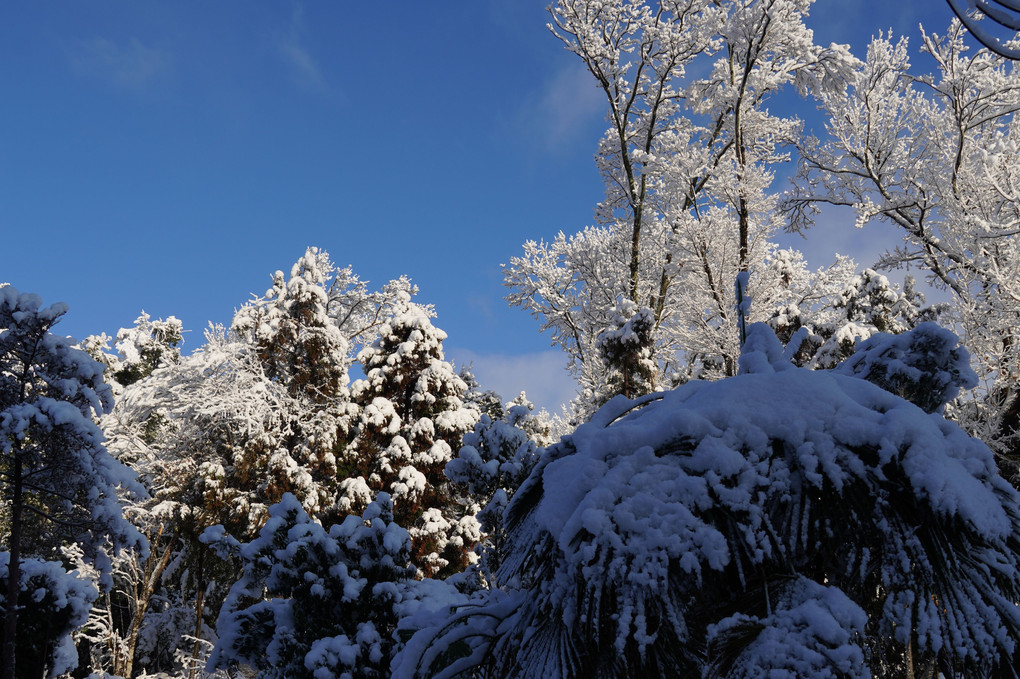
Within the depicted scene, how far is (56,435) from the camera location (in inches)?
223

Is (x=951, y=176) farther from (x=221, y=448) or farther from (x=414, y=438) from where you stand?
(x=221, y=448)

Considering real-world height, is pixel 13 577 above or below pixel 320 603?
above

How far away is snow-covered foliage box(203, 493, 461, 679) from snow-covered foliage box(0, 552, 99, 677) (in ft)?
11.6

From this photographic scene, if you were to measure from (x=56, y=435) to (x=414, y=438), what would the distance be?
8.89m

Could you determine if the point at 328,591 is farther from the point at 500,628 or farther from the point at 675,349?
the point at 675,349

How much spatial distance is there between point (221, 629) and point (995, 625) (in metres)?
4.28

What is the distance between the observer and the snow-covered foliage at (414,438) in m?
13.1

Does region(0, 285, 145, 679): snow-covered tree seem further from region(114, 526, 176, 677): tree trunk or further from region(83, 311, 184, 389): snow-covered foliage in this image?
region(83, 311, 184, 389): snow-covered foliage

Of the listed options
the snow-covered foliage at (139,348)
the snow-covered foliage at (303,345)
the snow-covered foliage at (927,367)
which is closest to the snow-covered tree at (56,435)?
the snow-covered foliage at (927,367)

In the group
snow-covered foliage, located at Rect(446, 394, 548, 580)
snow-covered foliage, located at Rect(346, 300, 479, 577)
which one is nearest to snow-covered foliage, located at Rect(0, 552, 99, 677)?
snow-covered foliage, located at Rect(446, 394, 548, 580)

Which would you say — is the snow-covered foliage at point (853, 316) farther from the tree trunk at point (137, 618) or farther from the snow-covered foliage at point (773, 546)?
the tree trunk at point (137, 618)

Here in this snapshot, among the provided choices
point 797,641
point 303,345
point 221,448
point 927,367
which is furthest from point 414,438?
point 797,641

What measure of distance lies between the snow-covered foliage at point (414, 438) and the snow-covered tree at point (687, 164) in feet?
12.0

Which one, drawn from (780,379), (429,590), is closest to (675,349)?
(429,590)
